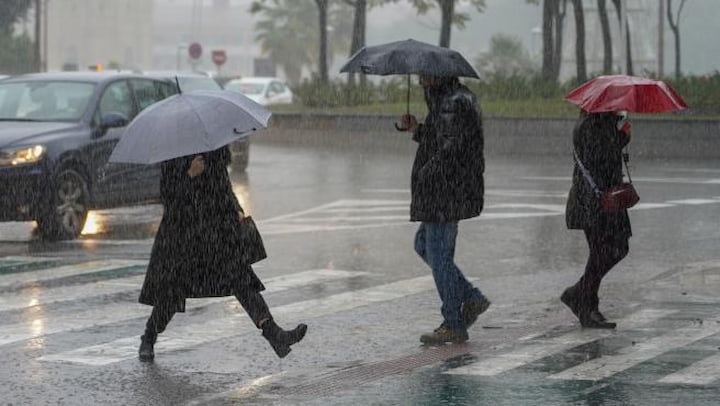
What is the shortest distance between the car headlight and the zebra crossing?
176 centimetres

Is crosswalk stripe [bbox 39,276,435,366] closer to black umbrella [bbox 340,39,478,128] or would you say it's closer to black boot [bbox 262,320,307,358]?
black boot [bbox 262,320,307,358]

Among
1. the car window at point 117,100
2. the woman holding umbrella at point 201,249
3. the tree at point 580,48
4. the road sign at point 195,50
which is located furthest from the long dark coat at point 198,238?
the road sign at point 195,50

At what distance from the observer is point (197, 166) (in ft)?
Answer: 30.2

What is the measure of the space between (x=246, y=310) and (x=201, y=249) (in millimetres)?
420

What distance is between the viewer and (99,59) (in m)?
114

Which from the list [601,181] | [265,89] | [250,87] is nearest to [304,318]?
[601,181]

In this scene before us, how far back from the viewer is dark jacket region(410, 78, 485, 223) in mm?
9711

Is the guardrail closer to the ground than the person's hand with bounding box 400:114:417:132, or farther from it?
closer to the ground

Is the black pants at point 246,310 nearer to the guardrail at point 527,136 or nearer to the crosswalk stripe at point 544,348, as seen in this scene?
the crosswalk stripe at point 544,348

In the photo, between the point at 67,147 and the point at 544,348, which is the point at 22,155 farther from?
the point at 544,348

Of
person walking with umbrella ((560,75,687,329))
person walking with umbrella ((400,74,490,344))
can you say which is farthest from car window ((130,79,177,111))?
person walking with umbrella ((400,74,490,344))

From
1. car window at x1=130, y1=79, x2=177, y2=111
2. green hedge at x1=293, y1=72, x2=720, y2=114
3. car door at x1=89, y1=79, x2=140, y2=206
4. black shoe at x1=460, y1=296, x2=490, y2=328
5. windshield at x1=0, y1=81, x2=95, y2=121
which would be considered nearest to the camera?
black shoe at x1=460, y1=296, x2=490, y2=328

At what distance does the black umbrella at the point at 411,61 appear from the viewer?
978cm

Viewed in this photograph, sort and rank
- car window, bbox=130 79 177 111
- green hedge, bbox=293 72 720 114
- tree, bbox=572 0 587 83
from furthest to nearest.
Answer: tree, bbox=572 0 587 83 → green hedge, bbox=293 72 720 114 → car window, bbox=130 79 177 111
